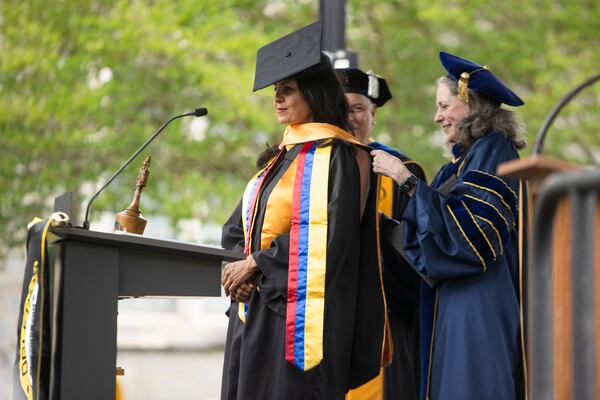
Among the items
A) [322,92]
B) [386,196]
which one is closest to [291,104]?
[322,92]

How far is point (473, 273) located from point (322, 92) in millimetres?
956

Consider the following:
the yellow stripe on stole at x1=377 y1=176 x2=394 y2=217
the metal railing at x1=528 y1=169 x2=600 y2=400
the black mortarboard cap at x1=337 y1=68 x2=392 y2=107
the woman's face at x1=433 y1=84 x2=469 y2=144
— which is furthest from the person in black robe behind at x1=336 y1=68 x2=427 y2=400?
the metal railing at x1=528 y1=169 x2=600 y2=400

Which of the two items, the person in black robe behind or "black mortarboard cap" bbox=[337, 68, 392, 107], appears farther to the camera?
"black mortarboard cap" bbox=[337, 68, 392, 107]

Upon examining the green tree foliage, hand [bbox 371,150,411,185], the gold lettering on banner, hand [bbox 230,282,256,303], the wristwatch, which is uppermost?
the green tree foliage

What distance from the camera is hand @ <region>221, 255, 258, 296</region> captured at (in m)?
3.47

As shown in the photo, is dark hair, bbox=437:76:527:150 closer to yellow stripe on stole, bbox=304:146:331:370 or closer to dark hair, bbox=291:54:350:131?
dark hair, bbox=291:54:350:131

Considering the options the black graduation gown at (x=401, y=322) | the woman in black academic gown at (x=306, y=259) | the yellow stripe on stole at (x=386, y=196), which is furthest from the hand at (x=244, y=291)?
the yellow stripe on stole at (x=386, y=196)

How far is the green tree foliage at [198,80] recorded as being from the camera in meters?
9.69

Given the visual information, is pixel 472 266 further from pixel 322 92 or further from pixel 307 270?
pixel 322 92

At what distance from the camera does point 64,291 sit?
3.15 metres

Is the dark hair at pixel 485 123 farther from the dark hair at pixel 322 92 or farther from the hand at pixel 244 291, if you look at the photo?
the hand at pixel 244 291

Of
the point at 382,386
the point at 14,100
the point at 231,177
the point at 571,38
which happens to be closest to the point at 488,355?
the point at 382,386

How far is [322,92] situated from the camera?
3.77 m

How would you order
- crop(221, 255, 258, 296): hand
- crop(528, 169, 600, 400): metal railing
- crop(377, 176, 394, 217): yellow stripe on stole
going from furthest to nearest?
crop(377, 176, 394, 217): yellow stripe on stole
crop(221, 255, 258, 296): hand
crop(528, 169, 600, 400): metal railing
